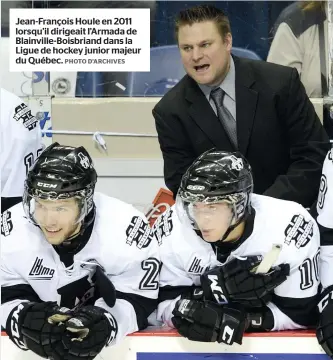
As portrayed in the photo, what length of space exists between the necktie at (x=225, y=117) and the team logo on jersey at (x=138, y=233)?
50cm

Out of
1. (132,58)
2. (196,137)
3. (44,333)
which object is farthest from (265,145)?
(44,333)

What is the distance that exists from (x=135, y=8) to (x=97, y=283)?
0.85 meters

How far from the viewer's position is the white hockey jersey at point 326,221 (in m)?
2.08

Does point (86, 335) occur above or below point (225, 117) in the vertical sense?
below

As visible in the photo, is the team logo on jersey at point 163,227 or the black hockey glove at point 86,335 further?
the team logo on jersey at point 163,227

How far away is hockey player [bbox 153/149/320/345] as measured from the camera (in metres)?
1.96

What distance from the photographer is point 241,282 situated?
1.97 metres

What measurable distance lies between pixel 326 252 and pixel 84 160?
654mm

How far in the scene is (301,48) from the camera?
3.05 m

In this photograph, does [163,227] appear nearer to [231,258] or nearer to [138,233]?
[138,233]

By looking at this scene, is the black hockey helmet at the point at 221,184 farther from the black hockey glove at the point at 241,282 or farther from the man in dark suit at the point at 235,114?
the man in dark suit at the point at 235,114

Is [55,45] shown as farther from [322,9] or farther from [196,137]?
[322,9]

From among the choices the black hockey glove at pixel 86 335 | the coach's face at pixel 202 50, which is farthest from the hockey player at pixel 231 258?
the coach's face at pixel 202 50

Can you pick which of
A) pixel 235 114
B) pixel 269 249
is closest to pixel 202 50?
pixel 235 114
